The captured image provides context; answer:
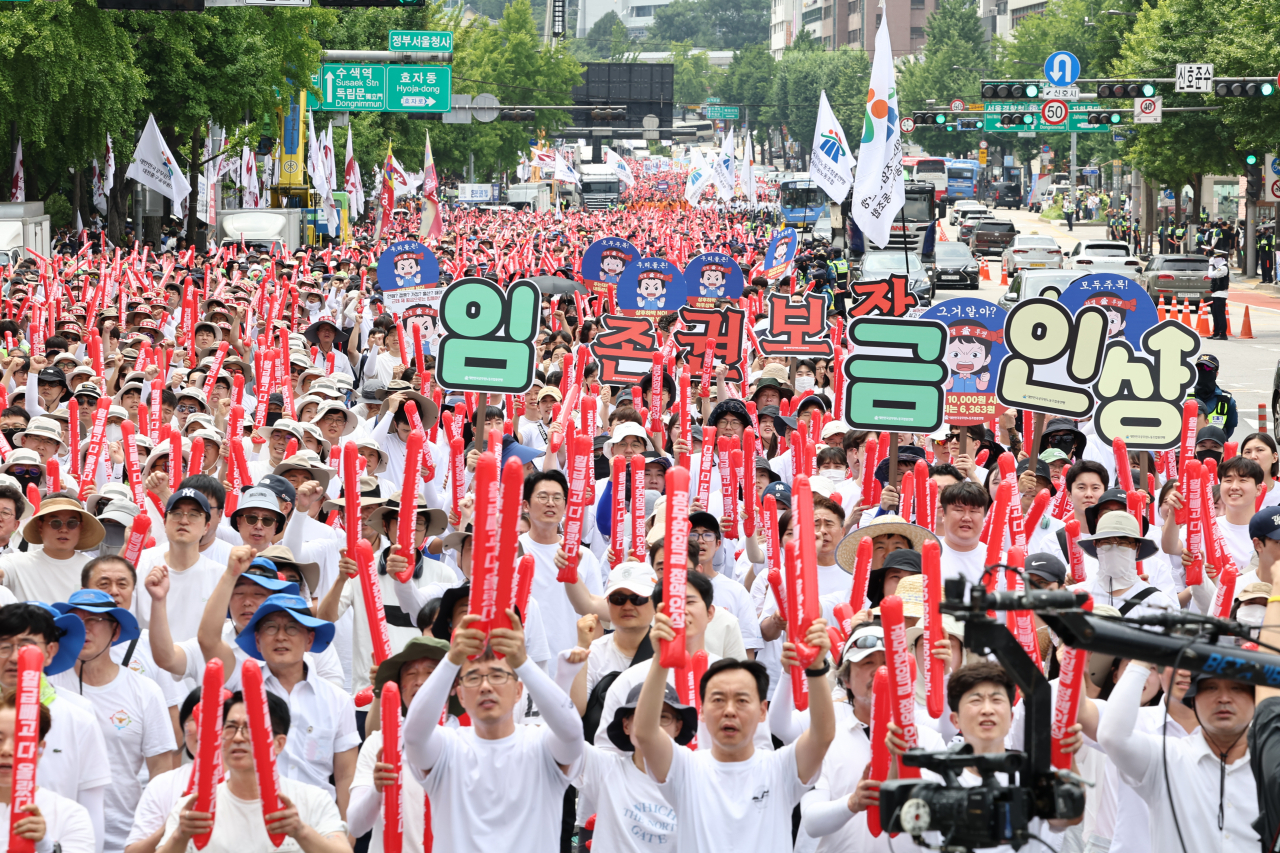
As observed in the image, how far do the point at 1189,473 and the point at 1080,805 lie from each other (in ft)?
14.7

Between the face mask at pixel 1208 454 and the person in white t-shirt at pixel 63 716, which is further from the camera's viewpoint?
the face mask at pixel 1208 454

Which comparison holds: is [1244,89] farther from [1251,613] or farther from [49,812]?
[49,812]

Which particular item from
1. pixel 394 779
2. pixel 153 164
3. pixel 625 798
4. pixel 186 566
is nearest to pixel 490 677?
pixel 394 779

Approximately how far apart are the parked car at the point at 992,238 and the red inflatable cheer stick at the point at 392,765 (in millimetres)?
53356

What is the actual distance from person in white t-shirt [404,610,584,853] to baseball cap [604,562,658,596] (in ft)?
3.13

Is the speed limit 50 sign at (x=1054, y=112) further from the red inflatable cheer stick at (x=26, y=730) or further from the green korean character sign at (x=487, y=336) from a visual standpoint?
the red inflatable cheer stick at (x=26, y=730)

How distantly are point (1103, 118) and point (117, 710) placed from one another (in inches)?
1490

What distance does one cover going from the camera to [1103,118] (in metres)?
40.5

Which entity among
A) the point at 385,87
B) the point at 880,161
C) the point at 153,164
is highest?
the point at 385,87

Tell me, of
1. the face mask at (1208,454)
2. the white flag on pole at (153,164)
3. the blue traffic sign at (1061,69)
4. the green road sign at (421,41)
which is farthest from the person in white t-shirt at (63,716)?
the blue traffic sign at (1061,69)

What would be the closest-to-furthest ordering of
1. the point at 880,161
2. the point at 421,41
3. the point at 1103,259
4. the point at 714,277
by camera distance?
the point at 880,161
the point at 714,277
the point at 1103,259
the point at 421,41

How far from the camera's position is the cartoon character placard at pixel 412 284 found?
15141 millimetres

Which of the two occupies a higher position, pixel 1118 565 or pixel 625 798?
pixel 1118 565

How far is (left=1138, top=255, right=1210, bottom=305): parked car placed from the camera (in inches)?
1366
